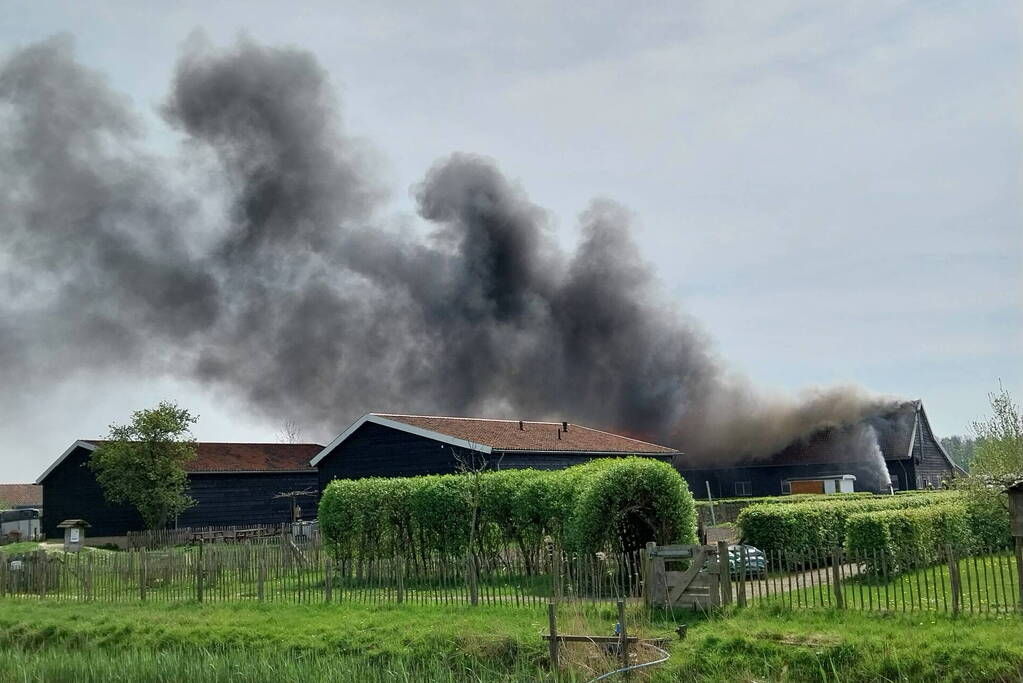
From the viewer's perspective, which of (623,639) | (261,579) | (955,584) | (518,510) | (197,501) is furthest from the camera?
(197,501)

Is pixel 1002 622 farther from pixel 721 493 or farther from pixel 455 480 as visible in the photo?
pixel 721 493

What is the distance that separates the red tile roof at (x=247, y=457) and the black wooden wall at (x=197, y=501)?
425 millimetres

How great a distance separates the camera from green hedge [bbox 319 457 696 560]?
22141mm

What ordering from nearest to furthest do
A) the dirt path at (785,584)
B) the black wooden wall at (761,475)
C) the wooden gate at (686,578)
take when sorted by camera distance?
the dirt path at (785,584) < the wooden gate at (686,578) < the black wooden wall at (761,475)

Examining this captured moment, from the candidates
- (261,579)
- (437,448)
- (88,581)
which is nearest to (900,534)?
(261,579)

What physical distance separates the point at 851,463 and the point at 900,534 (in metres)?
39.4

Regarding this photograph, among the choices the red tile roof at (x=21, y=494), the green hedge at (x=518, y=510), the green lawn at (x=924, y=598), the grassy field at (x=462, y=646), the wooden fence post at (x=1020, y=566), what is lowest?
the grassy field at (x=462, y=646)

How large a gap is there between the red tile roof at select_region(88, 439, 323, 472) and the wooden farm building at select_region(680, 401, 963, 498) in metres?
25.7

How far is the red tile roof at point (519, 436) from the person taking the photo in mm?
35906

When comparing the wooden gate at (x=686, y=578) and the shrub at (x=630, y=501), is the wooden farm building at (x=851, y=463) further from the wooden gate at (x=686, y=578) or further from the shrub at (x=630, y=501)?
the wooden gate at (x=686, y=578)

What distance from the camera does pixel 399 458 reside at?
37.0 metres

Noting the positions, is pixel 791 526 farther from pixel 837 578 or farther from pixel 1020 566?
pixel 1020 566

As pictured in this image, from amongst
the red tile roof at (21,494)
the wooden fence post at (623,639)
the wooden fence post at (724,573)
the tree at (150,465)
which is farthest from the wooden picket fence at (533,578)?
the red tile roof at (21,494)

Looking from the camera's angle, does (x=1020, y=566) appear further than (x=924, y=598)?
No
